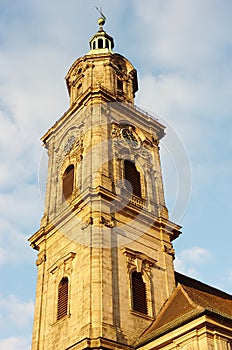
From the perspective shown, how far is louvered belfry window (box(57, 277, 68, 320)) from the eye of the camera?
2305 cm

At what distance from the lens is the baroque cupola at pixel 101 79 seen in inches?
1213

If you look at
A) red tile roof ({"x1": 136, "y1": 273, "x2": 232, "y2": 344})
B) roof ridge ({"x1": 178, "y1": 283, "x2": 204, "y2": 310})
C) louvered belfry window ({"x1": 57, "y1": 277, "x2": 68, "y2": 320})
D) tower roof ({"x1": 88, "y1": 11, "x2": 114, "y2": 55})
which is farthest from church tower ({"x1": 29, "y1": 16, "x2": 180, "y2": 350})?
tower roof ({"x1": 88, "y1": 11, "x2": 114, "y2": 55})

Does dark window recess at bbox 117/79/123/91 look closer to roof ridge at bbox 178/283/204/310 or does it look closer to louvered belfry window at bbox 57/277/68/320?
louvered belfry window at bbox 57/277/68/320

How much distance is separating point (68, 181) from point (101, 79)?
848 cm

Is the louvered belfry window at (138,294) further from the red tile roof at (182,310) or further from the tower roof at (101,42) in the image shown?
the tower roof at (101,42)

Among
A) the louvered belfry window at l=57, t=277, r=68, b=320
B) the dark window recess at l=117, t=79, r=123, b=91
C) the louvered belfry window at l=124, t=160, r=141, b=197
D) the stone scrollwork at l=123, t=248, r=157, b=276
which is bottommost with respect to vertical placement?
the louvered belfry window at l=57, t=277, r=68, b=320

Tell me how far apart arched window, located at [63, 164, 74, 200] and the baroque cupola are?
4.45 m

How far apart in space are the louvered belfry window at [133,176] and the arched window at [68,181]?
3.28 m

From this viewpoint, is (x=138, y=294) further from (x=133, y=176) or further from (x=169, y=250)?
(x=133, y=176)

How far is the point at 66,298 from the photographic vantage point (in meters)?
23.3

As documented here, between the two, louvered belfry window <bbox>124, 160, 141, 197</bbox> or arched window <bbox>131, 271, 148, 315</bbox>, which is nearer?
arched window <bbox>131, 271, 148, 315</bbox>

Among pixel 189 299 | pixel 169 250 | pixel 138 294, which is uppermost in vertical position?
pixel 169 250

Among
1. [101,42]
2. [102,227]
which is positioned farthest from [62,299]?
[101,42]

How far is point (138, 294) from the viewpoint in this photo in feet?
76.1
